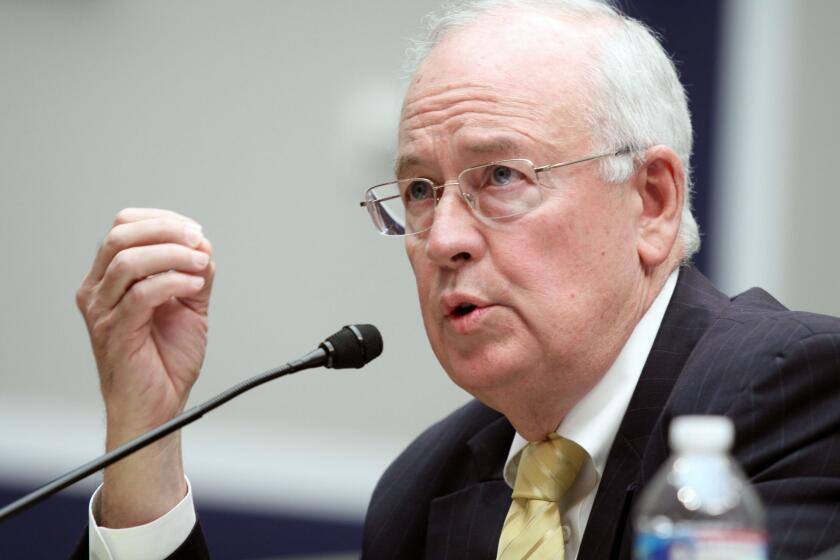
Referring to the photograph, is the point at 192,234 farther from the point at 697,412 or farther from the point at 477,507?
the point at 697,412

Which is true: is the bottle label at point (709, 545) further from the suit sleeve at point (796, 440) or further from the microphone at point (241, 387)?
the microphone at point (241, 387)

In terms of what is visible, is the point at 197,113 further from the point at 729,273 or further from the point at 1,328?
the point at 729,273

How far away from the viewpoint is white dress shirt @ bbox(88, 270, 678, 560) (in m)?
2.09

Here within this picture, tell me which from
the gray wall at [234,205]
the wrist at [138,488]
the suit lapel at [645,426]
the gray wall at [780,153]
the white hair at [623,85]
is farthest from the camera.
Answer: the gray wall at [780,153]

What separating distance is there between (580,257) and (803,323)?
0.38 meters

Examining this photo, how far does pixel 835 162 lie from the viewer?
5.06 m

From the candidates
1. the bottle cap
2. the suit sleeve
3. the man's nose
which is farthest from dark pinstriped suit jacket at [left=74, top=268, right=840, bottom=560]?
the bottle cap

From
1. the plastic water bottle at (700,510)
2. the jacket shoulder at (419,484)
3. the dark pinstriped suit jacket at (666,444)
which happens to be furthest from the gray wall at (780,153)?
the plastic water bottle at (700,510)

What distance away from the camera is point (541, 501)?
82.4 inches

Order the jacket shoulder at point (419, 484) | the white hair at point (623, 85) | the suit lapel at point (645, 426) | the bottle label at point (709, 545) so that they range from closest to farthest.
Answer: the bottle label at point (709, 545), the suit lapel at point (645, 426), the white hair at point (623, 85), the jacket shoulder at point (419, 484)

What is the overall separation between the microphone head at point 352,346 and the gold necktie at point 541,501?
36cm

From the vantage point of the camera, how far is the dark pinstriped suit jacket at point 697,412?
5.60 feet

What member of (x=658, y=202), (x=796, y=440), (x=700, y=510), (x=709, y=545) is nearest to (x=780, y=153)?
(x=658, y=202)

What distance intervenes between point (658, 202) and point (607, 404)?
37 cm
